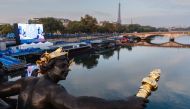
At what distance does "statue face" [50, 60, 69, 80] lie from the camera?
1968 millimetres

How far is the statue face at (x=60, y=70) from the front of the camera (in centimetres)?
197

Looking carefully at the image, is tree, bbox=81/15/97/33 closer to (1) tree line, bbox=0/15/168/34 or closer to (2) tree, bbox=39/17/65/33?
(1) tree line, bbox=0/15/168/34

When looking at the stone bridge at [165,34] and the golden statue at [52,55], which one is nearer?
the golden statue at [52,55]

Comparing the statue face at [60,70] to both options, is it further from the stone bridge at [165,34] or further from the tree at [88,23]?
the stone bridge at [165,34]

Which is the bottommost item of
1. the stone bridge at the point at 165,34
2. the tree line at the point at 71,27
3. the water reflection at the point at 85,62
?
the water reflection at the point at 85,62

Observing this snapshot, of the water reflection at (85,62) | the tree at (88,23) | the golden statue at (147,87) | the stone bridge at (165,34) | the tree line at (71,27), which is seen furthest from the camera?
the stone bridge at (165,34)

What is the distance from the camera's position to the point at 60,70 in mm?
1968

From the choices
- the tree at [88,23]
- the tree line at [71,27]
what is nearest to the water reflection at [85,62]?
the tree line at [71,27]

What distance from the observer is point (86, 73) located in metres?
Answer: 27.5

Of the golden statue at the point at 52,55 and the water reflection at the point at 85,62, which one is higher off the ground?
the golden statue at the point at 52,55

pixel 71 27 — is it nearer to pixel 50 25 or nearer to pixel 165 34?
pixel 50 25

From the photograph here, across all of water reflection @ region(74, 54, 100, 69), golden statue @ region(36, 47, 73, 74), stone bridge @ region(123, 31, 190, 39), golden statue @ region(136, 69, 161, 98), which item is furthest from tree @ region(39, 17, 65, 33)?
golden statue @ region(136, 69, 161, 98)

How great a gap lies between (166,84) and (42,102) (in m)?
20.6

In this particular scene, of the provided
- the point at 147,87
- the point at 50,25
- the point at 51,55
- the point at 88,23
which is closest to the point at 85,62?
the point at 50,25
